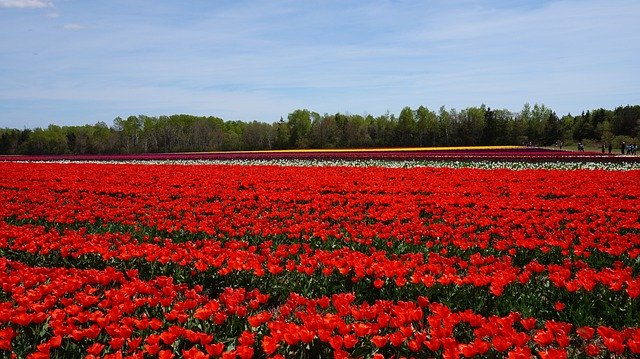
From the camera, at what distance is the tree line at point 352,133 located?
77812 millimetres

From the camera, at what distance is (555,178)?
16578mm

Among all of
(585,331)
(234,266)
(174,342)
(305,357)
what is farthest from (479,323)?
(234,266)

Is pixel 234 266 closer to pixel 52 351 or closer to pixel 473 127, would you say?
pixel 52 351

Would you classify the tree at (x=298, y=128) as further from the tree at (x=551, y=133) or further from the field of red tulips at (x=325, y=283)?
the field of red tulips at (x=325, y=283)

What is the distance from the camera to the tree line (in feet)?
255

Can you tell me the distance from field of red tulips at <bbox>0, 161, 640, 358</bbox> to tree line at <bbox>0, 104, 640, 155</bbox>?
216 feet

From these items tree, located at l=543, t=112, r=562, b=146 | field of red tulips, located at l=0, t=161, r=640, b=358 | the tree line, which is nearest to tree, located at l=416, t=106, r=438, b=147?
the tree line

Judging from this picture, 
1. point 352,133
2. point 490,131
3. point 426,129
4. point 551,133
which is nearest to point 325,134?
point 352,133

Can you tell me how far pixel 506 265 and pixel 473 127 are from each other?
8136 centimetres

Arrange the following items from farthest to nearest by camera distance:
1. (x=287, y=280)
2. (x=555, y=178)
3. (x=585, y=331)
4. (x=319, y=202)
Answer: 1. (x=555, y=178)
2. (x=319, y=202)
3. (x=287, y=280)
4. (x=585, y=331)

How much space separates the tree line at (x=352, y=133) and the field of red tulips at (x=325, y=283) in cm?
6596

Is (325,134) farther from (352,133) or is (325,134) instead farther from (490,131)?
(490,131)

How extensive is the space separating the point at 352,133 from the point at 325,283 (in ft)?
254

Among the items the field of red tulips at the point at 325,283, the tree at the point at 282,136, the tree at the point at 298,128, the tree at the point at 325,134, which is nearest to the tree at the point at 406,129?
the tree at the point at 325,134
